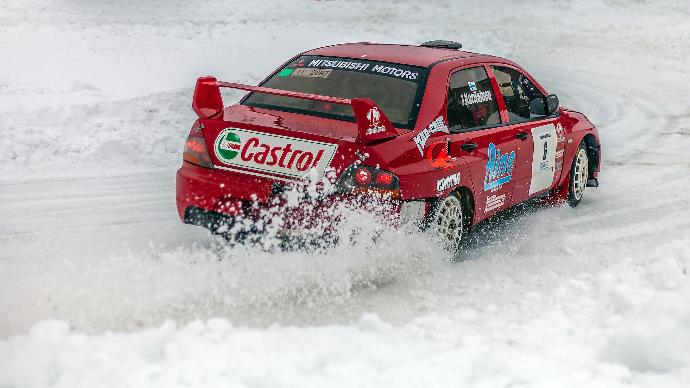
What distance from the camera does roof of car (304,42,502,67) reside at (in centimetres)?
578

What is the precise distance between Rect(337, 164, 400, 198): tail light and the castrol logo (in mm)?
133

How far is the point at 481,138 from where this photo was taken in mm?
5695

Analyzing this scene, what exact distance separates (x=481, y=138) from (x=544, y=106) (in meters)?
1.02

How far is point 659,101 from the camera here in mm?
14594

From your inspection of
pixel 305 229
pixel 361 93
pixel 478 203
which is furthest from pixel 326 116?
pixel 478 203

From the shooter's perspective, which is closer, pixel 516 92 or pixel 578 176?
pixel 516 92

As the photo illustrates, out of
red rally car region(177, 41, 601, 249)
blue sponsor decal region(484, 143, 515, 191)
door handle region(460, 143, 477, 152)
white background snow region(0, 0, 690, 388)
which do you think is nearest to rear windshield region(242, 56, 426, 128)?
red rally car region(177, 41, 601, 249)

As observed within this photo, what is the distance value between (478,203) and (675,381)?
2.27 m

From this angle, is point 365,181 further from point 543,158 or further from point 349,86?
point 543,158

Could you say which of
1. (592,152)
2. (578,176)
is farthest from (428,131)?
(592,152)

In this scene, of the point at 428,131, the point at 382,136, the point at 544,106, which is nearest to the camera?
the point at 382,136

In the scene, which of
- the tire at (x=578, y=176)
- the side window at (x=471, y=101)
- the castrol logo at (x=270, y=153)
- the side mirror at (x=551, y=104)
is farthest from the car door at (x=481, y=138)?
the tire at (x=578, y=176)

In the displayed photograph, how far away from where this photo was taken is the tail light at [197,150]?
509 cm

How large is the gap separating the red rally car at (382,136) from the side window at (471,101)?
1 cm
